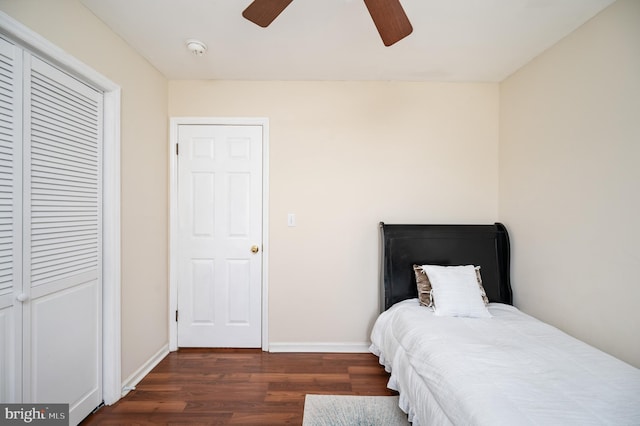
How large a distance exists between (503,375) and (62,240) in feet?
7.92

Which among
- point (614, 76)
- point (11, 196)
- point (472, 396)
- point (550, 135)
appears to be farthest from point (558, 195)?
point (11, 196)

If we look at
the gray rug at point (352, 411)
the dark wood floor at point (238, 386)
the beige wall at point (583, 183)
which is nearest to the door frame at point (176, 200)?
the dark wood floor at point (238, 386)

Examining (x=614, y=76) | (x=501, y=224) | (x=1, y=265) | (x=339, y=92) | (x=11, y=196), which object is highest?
(x=339, y=92)

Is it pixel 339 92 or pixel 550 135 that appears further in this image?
pixel 339 92

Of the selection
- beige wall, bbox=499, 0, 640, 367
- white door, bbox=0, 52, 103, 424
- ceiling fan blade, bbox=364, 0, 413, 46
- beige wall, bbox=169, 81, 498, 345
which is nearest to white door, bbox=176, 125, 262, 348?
beige wall, bbox=169, 81, 498, 345

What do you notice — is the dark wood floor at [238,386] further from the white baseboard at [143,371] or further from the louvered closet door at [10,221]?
the louvered closet door at [10,221]

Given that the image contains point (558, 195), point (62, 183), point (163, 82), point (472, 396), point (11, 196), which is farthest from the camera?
point (163, 82)

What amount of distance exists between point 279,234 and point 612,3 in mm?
2719

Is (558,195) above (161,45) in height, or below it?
below

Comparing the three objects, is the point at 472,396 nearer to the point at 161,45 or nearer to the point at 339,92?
the point at 339,92

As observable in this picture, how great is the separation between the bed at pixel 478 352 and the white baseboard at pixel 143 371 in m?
1.86

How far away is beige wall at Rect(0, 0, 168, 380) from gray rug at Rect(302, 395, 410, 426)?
140cm

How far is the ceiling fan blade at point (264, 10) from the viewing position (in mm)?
1255

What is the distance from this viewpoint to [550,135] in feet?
6.64
